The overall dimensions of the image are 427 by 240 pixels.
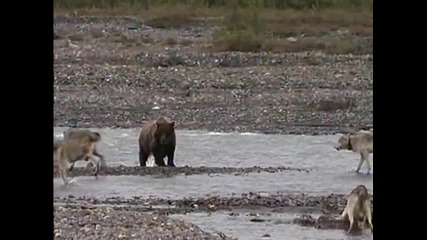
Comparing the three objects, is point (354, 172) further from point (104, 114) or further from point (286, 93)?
point (104, 114)

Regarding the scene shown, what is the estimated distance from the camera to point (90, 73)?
2297mm

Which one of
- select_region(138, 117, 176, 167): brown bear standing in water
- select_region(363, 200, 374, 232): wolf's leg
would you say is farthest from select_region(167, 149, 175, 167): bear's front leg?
select_region(363, 200, 374, 232): wolf's leg

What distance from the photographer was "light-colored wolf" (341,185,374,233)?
149 cm

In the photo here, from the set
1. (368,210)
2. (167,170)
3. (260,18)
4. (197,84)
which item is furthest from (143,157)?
(368,210)

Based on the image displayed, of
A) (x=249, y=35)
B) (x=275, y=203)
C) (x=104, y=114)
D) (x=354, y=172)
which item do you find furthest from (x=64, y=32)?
(x=354, y=172)

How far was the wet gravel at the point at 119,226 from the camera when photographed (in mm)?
1666

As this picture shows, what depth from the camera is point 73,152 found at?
1.76m

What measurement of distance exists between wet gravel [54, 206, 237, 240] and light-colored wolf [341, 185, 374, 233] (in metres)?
0.29

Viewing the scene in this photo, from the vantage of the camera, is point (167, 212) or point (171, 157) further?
point (171, 157)

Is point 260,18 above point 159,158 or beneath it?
above

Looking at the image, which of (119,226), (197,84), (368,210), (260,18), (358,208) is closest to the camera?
(368,210)

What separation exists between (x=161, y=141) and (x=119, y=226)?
0.80 feet

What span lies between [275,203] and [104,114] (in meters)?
0.59

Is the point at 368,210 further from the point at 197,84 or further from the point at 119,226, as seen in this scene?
the point at 197,84
